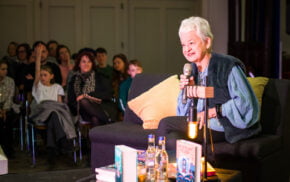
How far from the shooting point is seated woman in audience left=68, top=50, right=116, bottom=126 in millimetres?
5496

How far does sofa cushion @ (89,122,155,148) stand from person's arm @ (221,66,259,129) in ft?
2.57

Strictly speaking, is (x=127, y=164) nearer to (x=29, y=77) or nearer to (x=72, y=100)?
(x=72, y=100)

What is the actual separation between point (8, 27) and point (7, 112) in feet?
11.1

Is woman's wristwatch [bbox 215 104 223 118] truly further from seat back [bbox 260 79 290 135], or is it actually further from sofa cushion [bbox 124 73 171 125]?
sofa cushion [bbox 124 73 171 125]

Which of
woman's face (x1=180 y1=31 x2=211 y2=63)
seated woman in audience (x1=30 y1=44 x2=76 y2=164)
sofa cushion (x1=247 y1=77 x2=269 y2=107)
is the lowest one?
seated woman in audience (x1=30 y1=44 x2=76 y2=164)

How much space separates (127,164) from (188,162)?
0.29m

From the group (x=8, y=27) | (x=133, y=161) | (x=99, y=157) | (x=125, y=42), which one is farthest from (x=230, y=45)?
(x=133, y=161)

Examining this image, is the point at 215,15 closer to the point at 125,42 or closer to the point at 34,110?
the point at 125,42

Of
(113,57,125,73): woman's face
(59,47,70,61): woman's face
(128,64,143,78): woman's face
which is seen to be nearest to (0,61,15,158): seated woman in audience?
(59,47,70,61): woman's face

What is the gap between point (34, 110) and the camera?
543 cm

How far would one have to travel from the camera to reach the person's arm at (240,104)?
10.9 feet

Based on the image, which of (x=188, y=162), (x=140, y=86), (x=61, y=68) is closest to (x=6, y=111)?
(x=61, y=68)

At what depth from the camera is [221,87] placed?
344 centimetres

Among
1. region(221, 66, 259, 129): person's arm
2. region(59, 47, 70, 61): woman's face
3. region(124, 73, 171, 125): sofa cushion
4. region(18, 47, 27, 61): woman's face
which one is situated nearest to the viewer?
region(221, 66, 259, 129): person's arm
